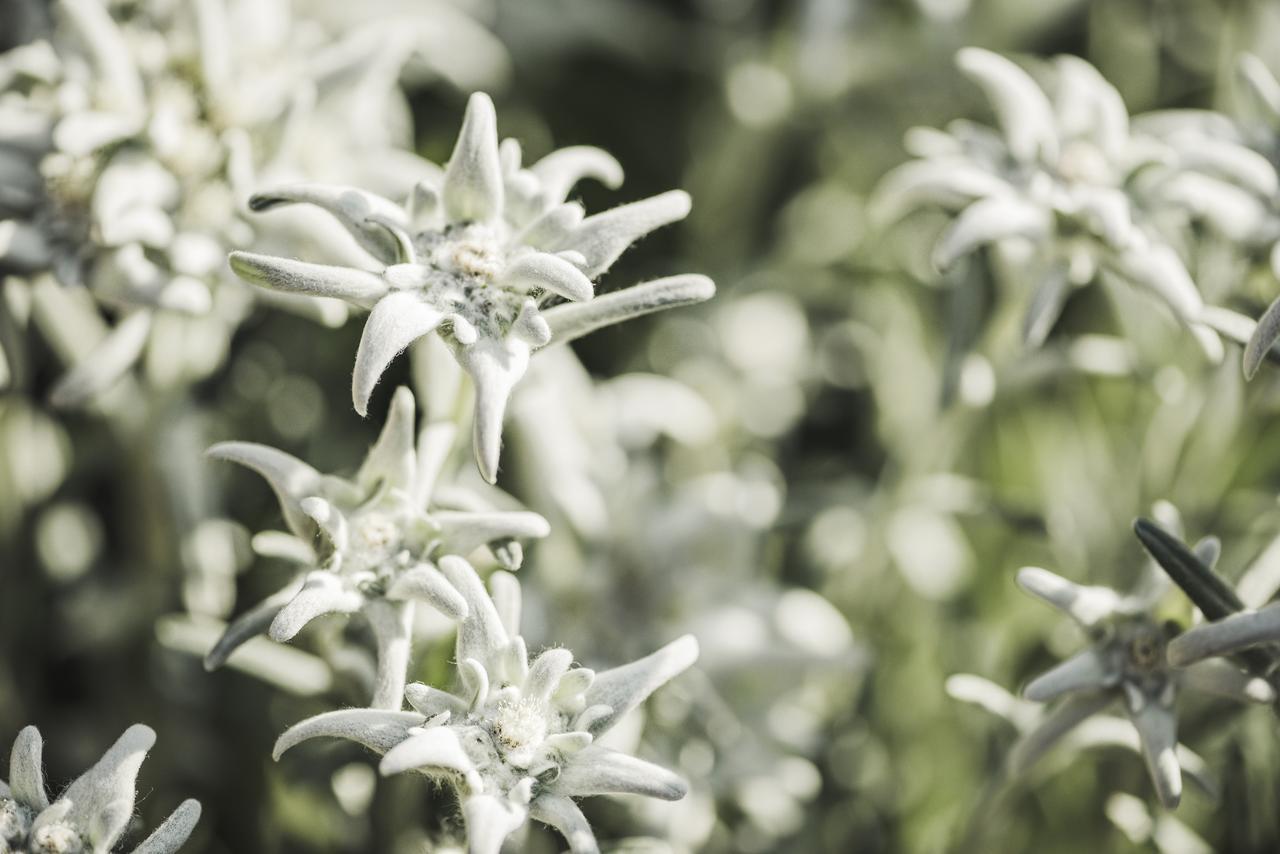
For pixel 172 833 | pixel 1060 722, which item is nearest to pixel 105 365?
pixel 172 833

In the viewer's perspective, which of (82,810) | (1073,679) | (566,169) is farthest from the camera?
(566,169)

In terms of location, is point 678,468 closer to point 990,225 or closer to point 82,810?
point 990,225

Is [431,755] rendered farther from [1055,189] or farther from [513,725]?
[1055,189]

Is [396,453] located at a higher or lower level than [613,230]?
lower

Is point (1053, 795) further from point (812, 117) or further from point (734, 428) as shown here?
point (812, 117)

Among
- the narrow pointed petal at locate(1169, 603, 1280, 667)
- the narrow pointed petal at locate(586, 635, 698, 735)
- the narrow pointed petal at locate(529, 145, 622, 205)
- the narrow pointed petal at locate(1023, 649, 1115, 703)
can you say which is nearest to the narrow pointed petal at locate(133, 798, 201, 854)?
the narrow pointed petal at locate(586, 635, 698, 735)

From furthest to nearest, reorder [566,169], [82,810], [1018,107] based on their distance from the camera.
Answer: [1018,107], [566,169], [82,810]

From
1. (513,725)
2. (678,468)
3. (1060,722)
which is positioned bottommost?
(678,468)

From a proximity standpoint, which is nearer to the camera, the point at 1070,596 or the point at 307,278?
the point at 307,278
